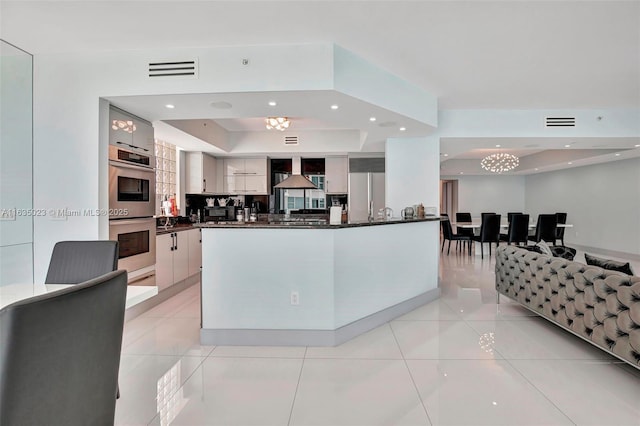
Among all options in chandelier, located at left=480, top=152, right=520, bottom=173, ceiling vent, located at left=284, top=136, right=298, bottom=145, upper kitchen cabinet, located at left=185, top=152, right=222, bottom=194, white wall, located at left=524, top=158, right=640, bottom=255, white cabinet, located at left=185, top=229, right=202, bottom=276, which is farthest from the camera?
chandelier, located at left=480, top=152, right=520, bottom=173

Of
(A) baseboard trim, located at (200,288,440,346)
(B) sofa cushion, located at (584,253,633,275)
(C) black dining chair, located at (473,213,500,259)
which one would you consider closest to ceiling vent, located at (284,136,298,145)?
(A) baseboard trim, located at (200,288,440,346)

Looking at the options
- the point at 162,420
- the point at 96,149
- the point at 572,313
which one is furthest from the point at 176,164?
the point at 572,313

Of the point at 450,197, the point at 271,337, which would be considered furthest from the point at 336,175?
the point at 450,197

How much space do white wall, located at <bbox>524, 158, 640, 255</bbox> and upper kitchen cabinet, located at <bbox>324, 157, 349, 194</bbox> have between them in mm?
6767

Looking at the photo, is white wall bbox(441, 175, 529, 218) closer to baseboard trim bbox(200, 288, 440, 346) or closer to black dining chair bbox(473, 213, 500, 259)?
black dining chair bbox(473, 213, 500, 259)

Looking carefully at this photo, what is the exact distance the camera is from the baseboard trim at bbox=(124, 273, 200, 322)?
11.1ft

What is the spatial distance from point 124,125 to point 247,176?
10.6ft

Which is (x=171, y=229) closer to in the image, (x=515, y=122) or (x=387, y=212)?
(x=387, y=212)

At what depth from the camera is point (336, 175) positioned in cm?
646

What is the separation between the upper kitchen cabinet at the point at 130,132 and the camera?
3105 millimetres

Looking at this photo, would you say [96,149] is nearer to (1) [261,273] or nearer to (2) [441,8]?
(1) [261,273]

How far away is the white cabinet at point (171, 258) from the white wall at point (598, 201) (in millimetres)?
9579

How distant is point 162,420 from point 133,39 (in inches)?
116

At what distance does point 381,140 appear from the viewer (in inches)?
196
